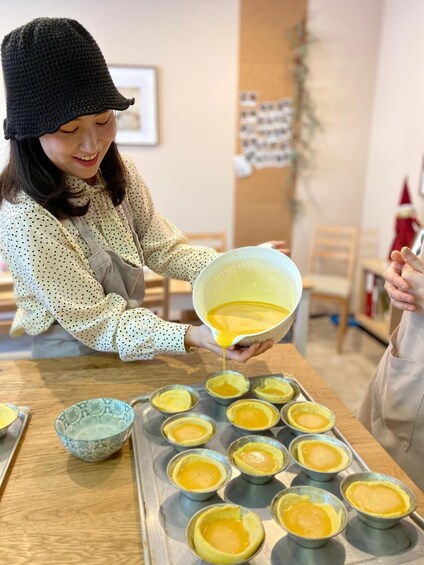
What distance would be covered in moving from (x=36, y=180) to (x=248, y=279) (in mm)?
574

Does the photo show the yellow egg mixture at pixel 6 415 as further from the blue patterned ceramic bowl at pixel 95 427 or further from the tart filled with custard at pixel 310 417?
the tart filled with custard at pixel 310 417

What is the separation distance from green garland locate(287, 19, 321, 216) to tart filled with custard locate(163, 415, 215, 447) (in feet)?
10.1

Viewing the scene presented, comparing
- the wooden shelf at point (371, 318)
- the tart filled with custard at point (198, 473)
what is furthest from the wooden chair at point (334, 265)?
the tart filled with custard at point (198, 473)

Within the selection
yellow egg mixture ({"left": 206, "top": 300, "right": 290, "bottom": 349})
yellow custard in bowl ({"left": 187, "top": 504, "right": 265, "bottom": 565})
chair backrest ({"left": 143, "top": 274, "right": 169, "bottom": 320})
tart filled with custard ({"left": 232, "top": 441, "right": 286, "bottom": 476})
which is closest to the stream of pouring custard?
yellow egg mixture ({"left": 206, "top": 300, "right": 290, "bottom": 349})

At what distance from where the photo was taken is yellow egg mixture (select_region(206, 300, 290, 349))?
1034mm

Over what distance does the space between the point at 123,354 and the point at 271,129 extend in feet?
9.79

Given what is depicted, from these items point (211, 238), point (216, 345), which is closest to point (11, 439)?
point (216, 345)

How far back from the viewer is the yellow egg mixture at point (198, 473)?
0.86 m

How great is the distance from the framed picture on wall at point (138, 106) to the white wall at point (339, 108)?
129cm

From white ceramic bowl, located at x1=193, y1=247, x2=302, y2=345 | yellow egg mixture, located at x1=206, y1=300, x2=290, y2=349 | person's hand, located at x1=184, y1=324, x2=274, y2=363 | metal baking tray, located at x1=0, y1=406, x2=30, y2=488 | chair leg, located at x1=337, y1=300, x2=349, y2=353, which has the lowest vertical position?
chair leg, located at x1=337, y1=300, x2=349, y2=353

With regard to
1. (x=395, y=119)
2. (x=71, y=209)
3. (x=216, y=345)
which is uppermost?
(x=395, y=119)

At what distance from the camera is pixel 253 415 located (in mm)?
1074

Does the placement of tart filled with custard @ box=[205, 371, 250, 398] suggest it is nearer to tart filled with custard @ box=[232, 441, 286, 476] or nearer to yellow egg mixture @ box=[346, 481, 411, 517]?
tart filled with custard @ box=[232, 441, 286, 476]

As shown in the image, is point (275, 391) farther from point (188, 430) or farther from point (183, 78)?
point (183, 78)
